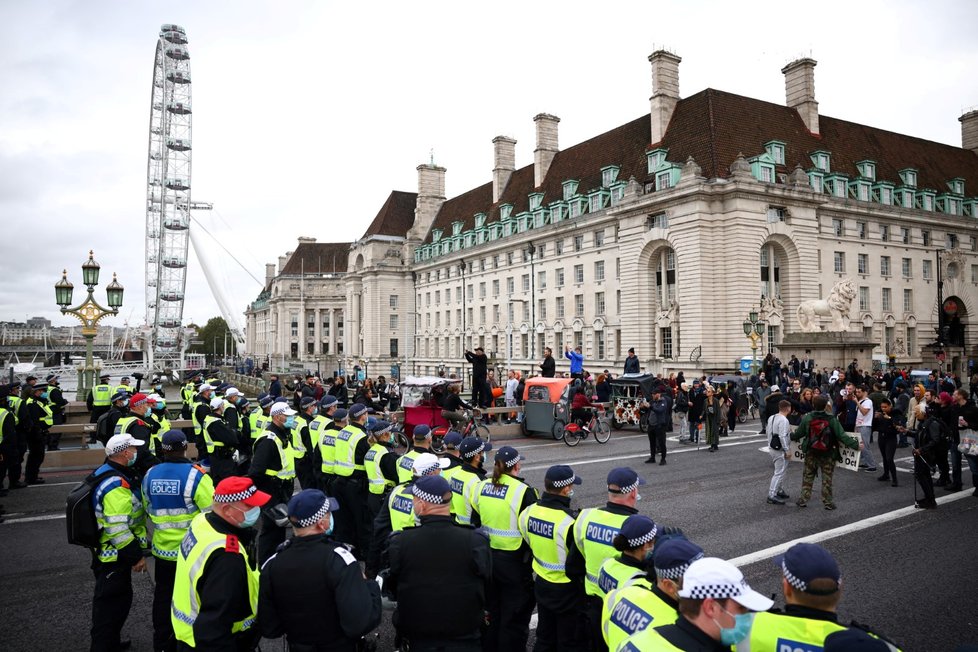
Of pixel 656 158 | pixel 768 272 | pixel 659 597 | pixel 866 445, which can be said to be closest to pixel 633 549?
pixel 659 597

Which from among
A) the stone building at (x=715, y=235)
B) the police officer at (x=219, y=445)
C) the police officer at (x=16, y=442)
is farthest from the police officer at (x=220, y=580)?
the stone building at (x=715, y=235)

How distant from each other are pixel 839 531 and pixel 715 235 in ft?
110

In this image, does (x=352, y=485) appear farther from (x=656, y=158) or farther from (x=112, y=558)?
(x=656, y=158)

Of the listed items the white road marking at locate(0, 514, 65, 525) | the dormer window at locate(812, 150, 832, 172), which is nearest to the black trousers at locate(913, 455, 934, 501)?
the white road marking at locate(0, 514, 65, 525)

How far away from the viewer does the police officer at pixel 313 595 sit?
3.96m

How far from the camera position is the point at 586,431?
21.0m

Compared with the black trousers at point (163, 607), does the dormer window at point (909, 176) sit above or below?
above

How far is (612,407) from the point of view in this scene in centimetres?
2611

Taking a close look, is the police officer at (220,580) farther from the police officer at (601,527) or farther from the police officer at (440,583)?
the police officer at (601,527)

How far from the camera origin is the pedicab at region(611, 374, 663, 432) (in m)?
24.3

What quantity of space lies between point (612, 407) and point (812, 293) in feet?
81.3

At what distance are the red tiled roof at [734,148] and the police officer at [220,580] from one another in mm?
41451

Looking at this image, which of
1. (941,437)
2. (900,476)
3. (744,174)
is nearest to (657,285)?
(744,174)

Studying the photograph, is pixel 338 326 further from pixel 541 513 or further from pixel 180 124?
pixel 541 513
